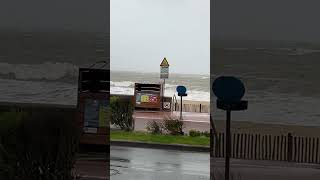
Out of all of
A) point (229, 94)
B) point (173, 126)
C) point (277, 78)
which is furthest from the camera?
point (173, 126)

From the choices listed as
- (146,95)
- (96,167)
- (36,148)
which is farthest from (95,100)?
(146,95)

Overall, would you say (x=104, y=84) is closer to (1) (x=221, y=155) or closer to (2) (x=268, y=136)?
(1) (x=221, y=155)

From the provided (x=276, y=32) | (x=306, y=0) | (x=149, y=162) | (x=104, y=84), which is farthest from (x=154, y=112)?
(x=306, y=0)

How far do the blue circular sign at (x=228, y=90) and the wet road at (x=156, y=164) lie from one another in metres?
1.28

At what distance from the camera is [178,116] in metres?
8.66

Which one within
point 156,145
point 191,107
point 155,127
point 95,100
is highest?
point 95,100

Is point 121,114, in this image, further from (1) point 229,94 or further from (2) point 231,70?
(1) point 229,94

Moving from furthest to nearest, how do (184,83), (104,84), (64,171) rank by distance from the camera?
(184,83)
(104,84)
(64,171)

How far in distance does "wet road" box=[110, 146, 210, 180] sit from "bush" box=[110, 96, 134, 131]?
26.6 inches

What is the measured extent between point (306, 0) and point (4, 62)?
3396 millimetres

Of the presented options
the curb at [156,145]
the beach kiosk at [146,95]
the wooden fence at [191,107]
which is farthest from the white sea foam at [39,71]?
the wooden fence at [191,107]

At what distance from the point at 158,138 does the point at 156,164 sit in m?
1.56

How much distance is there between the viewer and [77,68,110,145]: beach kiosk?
18.1 feet

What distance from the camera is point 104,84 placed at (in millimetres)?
5805
